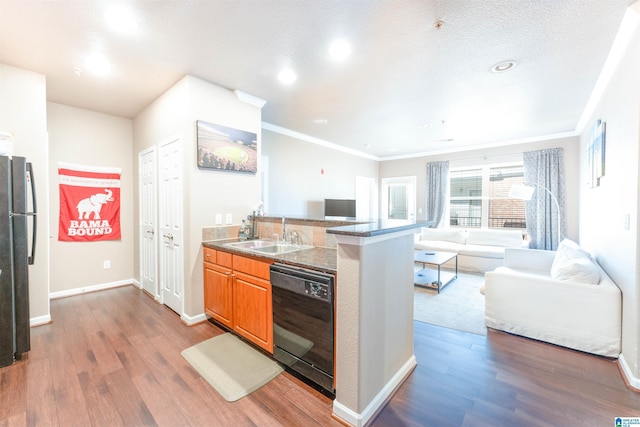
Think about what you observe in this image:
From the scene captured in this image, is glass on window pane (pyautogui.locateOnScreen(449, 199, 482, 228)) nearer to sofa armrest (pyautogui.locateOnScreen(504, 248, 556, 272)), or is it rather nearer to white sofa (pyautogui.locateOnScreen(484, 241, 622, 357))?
sofa armrest (pyautogui.locateOnScreen(504, 248, 556, 272))

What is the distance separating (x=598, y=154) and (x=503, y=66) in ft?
5.39

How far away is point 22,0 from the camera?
183 cm

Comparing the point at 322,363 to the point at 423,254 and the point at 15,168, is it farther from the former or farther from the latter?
the point at 423,254

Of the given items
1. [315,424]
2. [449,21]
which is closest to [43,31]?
[449,21]

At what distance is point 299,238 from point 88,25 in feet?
8.09

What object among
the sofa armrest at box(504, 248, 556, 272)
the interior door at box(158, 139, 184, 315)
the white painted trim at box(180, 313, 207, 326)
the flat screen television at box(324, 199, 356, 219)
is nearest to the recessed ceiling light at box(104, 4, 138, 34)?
the interior door at box(158, 139, 184, 315)

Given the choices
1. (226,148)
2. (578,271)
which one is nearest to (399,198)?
(578,271)

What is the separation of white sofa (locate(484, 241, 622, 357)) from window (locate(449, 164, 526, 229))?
358 cm

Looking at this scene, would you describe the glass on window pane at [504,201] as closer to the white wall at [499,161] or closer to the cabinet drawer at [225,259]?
the white wall at [499,161]

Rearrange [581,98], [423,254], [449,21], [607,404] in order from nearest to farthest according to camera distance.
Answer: [607,404] < [449,21] < [581,98] < [423,254]

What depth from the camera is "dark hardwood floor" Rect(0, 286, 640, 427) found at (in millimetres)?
1652

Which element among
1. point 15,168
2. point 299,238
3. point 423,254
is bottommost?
point 423,254

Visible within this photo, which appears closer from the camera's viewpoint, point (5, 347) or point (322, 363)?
point (322, 363)

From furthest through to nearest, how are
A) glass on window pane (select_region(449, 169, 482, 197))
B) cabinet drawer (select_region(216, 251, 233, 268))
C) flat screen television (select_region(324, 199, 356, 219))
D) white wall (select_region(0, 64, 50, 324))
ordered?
glass on window pane (select_region(449, 169, 482, 197)), flat screen television (select_region(324, 199, 356, 219)), white wall (select_region(0, 64, 50, 324)), cabinet drawer (select_region(216, 251, 233, 268))
